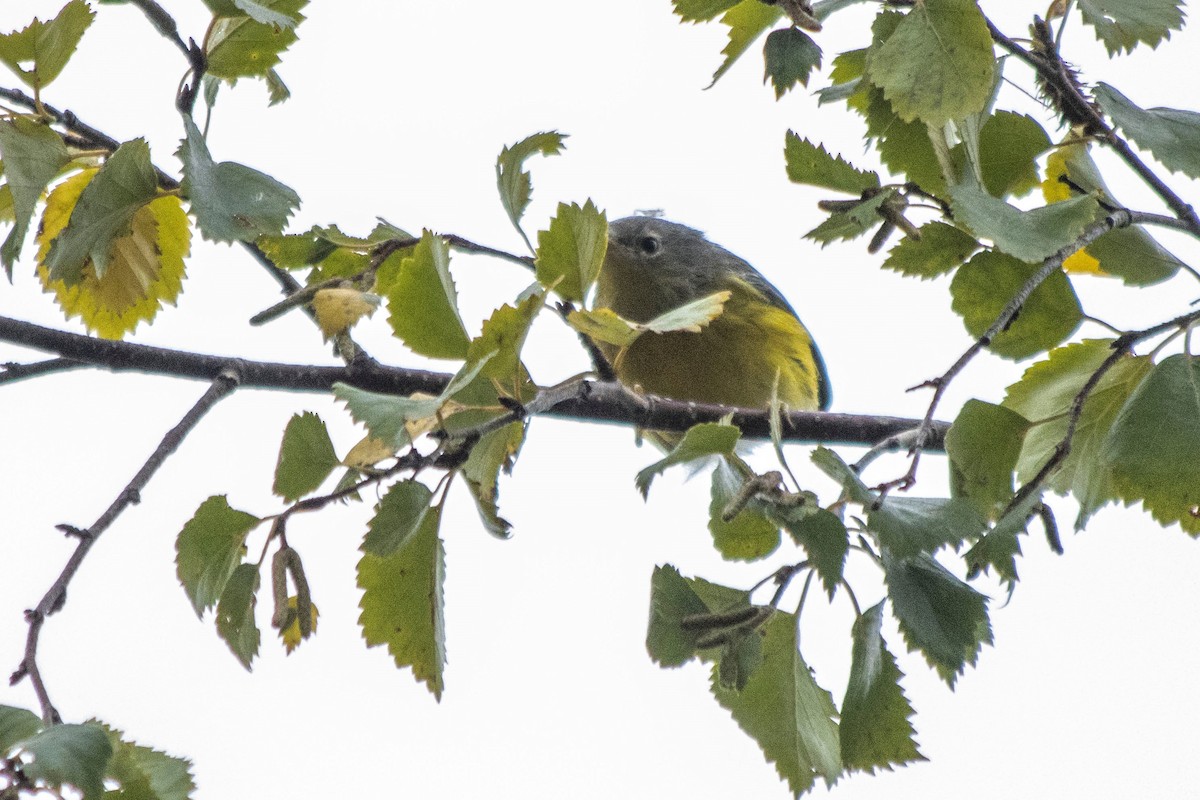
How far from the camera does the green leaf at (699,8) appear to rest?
4.73ft

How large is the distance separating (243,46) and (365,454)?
478 millimetres

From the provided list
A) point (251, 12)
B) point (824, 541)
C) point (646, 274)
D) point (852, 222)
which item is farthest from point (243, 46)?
point (646, 274)

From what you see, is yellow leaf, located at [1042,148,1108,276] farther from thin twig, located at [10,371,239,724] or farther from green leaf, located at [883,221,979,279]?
thin twig, located at [10,371,239,724]

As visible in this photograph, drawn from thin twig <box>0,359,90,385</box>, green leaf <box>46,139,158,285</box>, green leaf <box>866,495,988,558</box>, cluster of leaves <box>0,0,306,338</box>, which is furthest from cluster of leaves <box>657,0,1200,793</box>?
thin twig <box>0,359,90,385</box>

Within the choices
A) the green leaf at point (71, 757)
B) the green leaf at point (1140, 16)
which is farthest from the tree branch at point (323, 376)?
the green leaf at point (71, 757)

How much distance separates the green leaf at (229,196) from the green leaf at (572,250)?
12.6 inches

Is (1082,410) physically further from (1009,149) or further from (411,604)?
(411,604)

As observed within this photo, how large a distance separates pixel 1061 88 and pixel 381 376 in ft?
2.88

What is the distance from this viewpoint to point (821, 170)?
4.78 ft

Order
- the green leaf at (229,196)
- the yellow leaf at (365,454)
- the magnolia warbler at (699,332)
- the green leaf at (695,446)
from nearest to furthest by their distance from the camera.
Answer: the green leaf at (695,446), the yellow leaf at (365,454), the green leaf at (229,196), the magnolia warbler at (699,332)

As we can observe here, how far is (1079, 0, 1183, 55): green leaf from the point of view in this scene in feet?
4.78

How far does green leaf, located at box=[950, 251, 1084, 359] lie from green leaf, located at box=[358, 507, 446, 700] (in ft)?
2.30

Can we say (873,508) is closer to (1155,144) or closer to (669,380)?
(1155,144)

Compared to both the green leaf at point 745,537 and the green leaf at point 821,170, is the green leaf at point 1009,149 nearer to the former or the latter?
the green leaf at point 821,170
